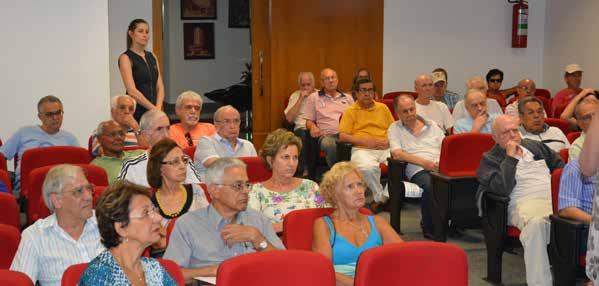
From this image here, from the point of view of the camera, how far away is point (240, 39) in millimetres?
15617

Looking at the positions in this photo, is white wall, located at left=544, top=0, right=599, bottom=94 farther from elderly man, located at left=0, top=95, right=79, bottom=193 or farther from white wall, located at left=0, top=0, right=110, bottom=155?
elderly man, located at left=0, top=95, right=79, bottom=193

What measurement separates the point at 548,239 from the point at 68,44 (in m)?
4.18

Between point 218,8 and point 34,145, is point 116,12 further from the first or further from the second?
point 218,8

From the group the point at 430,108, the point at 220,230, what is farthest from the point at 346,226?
the point at 430,108

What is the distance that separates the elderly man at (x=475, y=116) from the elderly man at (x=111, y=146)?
300 cm

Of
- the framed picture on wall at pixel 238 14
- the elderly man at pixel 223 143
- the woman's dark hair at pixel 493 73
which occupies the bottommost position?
the elderly man at pixel 223 143

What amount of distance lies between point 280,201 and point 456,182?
61.6 inches

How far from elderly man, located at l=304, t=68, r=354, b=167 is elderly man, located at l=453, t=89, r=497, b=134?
139 centimetres

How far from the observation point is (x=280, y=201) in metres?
4.79

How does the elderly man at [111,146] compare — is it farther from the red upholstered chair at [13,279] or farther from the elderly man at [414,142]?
the red upholstered chair at [13,279]

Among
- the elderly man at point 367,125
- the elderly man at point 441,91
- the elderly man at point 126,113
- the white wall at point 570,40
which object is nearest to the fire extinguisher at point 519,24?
the white wall at point 570,40

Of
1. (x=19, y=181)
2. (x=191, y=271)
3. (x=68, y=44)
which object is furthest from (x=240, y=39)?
(x=191, y=271)

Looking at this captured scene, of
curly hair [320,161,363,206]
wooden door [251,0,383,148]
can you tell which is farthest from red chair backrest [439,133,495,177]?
wooden door [251,0,383,148]

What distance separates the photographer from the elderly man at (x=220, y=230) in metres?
3.77
